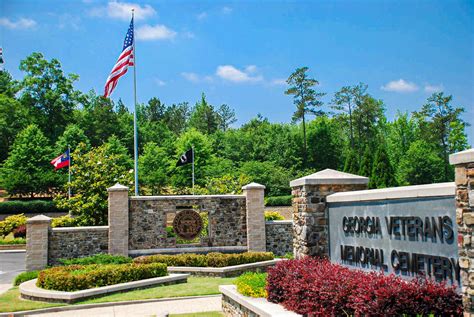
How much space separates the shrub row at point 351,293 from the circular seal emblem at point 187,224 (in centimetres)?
1294

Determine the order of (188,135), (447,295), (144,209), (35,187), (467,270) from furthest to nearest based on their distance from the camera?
(188,135) < (35,187) < (144,209) < (447,295) < (467,270)

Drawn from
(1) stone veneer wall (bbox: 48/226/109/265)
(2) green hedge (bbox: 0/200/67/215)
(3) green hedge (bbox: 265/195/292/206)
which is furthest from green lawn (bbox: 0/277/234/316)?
(3) green hedge (bbox: 265/195/292/206)

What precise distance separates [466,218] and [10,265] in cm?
2305

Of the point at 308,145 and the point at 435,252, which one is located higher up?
the point at 308,145

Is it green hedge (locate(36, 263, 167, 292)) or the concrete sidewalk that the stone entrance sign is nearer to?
the concrete sidewalk

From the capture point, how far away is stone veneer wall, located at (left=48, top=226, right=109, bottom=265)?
20.4 m

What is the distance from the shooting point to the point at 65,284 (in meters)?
13.8

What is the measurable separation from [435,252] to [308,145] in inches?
2271

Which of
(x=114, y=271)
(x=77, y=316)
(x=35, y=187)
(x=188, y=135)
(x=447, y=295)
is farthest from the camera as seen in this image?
(x=188, y=135)

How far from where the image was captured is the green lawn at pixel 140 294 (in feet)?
42.4

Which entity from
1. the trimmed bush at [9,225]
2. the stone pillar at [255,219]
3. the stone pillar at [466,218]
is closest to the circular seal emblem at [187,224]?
the stone pillar at [255,219]

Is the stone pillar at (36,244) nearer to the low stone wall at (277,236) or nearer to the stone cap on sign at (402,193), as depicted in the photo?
the low stone wall at (277,236)

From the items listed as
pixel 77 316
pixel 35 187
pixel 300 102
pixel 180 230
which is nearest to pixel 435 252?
pixel 77 316

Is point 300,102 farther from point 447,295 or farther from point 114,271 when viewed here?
point 447,295
